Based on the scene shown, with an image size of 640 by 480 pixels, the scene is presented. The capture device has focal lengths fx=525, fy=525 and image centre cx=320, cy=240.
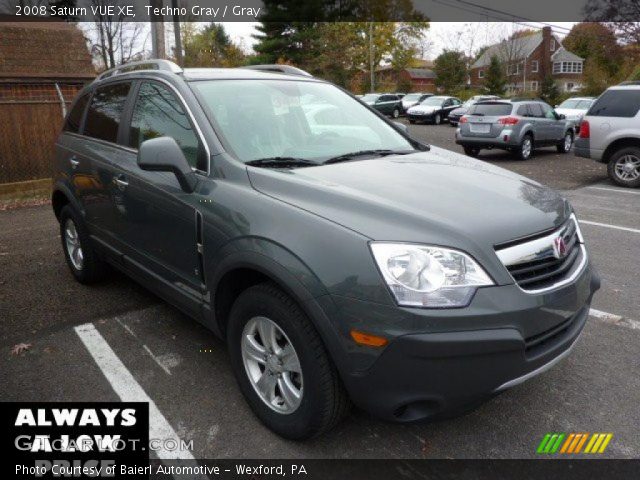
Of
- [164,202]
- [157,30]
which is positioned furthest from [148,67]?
[157,30]

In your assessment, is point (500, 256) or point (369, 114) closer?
point (500, 256)

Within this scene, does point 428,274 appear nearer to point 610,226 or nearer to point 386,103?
point 610,226

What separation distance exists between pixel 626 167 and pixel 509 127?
4241 mm

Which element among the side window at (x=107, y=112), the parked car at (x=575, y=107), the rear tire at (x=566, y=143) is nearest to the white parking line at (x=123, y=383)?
the side window at (x=107, y=112)

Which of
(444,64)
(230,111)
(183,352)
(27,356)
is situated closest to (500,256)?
(230,111)

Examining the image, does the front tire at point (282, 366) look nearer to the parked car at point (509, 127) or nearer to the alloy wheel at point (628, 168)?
the alloy wheel at point (628, 168)

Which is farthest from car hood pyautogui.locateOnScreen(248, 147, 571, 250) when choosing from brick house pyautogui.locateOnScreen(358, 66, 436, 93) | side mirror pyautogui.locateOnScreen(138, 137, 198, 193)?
brick house pyautogui.locateOnScreen(358, 66, 436, 93)

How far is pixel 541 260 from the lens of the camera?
2.40 m

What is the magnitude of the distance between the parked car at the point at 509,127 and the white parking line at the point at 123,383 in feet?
40.1

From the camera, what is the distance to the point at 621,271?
5.18 metres

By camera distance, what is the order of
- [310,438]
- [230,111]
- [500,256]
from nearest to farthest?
[500,256] < [310,438] < [230,111]

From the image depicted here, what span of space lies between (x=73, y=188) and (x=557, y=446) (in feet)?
13.4

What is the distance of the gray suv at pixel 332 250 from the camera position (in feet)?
7.00

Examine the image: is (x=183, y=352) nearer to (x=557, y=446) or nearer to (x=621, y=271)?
(x=557, y=446)
